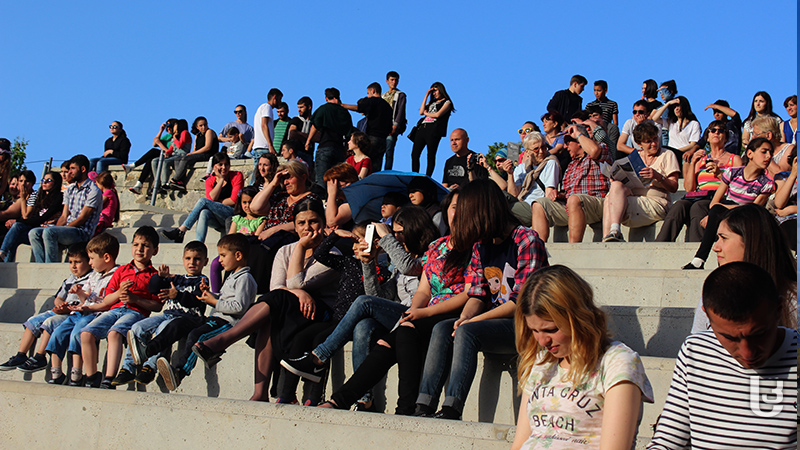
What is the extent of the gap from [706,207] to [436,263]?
2453mm

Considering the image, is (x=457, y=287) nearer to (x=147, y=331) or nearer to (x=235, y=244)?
(x=235, y=244)

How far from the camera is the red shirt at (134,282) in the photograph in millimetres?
5207

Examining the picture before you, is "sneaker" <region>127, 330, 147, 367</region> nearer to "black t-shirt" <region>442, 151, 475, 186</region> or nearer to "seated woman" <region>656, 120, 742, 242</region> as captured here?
"seated woman" <region>656, 120, 742, 242</region>

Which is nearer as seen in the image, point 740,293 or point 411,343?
point 740,293

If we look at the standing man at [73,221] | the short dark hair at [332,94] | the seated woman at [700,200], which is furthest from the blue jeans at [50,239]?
the seated woman at [700,200]

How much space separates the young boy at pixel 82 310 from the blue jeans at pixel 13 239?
267 centimetres

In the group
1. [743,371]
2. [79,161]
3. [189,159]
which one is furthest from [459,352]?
[189,159]

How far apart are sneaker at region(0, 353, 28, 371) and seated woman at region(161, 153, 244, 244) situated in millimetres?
2397

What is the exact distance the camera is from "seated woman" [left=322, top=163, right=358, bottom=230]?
654 cm

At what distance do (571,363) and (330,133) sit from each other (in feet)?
26.3

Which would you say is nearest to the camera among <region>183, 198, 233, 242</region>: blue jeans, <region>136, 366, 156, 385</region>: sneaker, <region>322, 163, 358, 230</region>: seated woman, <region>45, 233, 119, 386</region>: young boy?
<region>136, 366, 156, 385</region>: sneaker

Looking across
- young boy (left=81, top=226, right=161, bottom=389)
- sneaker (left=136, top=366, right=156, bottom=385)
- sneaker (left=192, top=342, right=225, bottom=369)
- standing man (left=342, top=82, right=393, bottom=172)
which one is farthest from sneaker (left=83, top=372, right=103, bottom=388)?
standing man (left=342, top=82, right=393, bottom=172)

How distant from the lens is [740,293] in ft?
6.40

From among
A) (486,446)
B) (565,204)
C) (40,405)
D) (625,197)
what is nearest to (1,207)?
(40,405)
